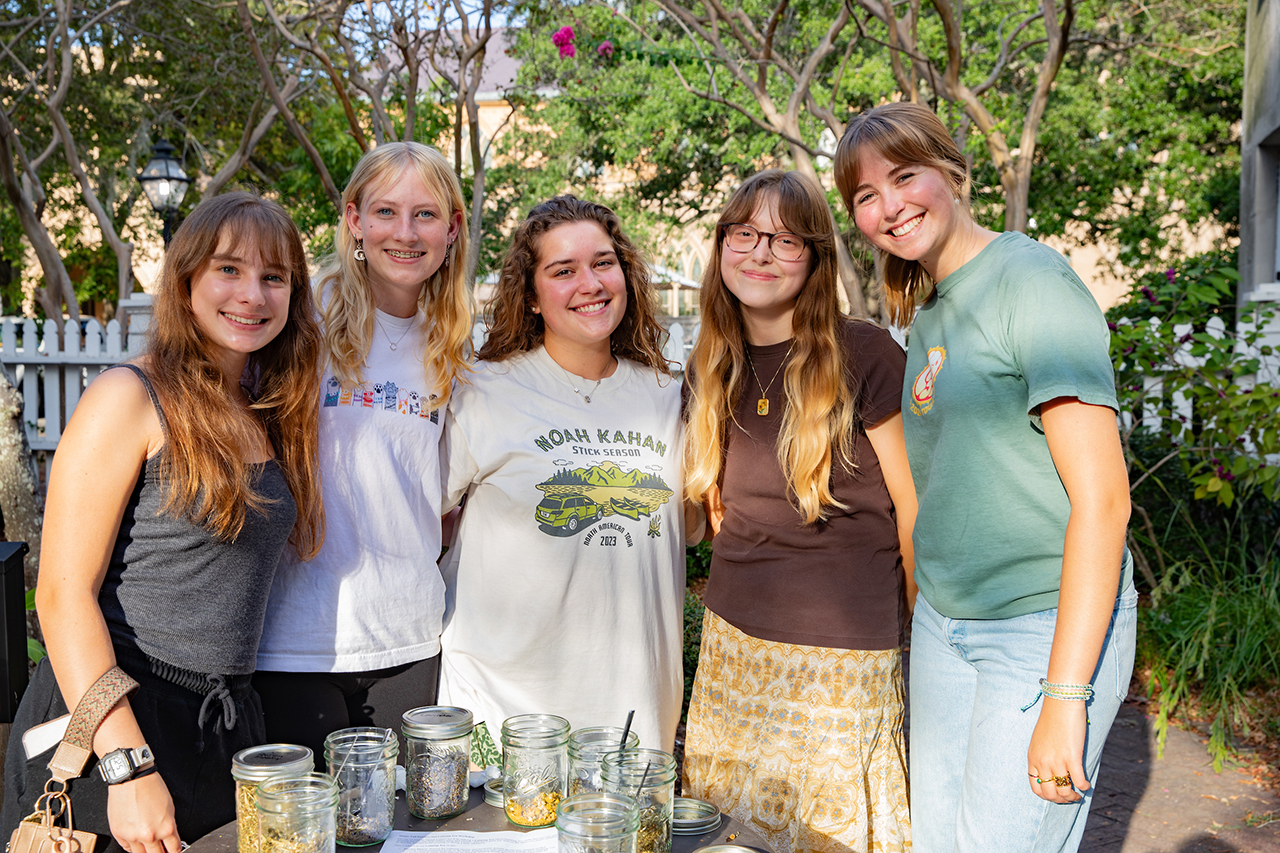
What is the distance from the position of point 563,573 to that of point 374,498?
0.52m

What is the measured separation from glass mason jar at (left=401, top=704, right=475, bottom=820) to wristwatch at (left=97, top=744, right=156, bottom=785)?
0.53 metres

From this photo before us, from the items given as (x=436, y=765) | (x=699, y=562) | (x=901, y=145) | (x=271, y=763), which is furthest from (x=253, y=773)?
(x=699, y=562)

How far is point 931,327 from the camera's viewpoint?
236cm

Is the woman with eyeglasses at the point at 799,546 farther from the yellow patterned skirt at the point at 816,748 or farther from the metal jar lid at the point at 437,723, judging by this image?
the metal jar lid at the point at 437,723

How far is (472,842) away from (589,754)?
258 mm

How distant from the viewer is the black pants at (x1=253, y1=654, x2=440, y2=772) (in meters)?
2.41

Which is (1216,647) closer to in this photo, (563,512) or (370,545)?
(563,512)

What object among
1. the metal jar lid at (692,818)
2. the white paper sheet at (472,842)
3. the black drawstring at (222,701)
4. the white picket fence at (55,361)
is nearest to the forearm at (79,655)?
the black drawstring at (222,701)

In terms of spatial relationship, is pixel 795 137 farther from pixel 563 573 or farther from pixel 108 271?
pixel 108 271

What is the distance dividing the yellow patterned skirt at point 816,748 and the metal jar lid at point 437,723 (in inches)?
35.9

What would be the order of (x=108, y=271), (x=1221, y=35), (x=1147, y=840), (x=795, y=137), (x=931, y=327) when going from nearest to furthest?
(x=931, y=327)
(x=1147, y=840)
(x=795, y=137)
(x=1221, y=35)
(x=108, y=271)

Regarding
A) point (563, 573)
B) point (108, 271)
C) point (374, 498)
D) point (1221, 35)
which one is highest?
point (1221, 35)

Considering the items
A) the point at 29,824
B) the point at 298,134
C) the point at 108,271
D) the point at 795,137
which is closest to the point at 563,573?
the point at 29,824

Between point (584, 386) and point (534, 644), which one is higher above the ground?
point (584, 386)
